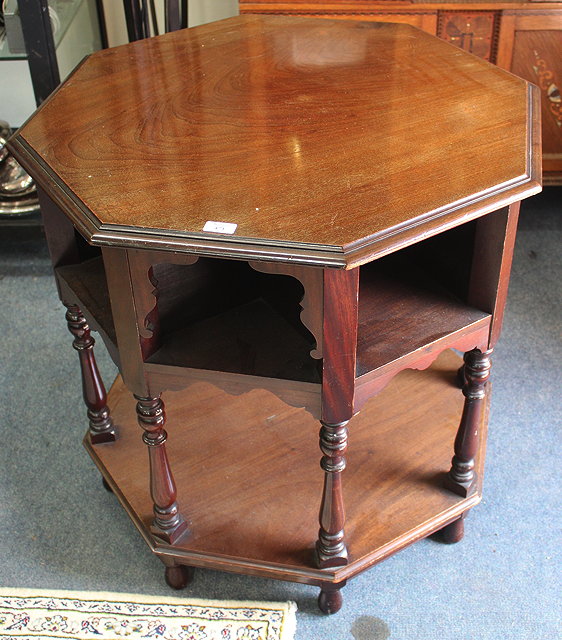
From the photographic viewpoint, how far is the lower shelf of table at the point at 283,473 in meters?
1.33

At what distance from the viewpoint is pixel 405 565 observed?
1436 mm

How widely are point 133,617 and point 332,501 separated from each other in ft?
1.36

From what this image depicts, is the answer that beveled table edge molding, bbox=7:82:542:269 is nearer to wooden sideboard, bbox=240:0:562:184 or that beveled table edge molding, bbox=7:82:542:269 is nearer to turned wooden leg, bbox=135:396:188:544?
turned wooden leg, bbox=135:396:188:544

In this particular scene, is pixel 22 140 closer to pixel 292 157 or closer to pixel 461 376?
pixel 292 157

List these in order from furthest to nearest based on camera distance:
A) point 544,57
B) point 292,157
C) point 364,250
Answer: point 544,57, point 292,157, point 364,250

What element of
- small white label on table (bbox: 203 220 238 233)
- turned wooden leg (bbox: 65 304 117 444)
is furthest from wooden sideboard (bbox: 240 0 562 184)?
small white label on table (bbox: 203 220 238 233)

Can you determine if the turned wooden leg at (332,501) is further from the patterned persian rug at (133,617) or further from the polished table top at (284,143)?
the polished table top at (284,143)

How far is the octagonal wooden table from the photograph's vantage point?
0.99 meters

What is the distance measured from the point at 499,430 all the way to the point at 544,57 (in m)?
1.00

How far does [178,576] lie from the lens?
1.38 m

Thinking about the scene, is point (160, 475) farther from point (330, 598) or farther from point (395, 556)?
point (395, 556)

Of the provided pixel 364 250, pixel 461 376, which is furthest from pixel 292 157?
pixel 461 376

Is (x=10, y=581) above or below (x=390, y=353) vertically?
below

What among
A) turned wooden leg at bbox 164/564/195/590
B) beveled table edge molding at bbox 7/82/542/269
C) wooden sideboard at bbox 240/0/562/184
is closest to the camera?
beveled table edge molding at bbox 7/82/542/269
